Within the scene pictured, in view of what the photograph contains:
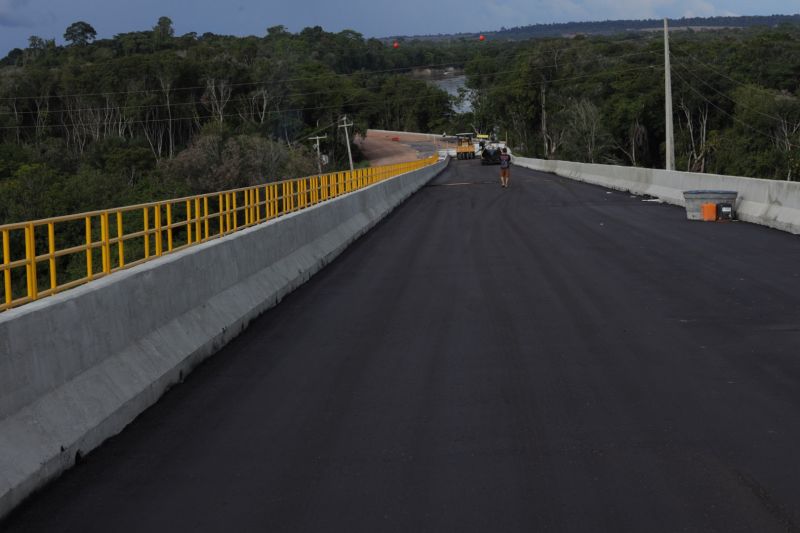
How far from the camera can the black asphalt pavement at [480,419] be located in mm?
6055

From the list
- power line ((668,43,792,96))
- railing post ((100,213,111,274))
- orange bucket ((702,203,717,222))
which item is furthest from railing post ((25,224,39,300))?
power line ((668,43,792,96))

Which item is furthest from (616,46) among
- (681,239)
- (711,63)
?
(681,239)

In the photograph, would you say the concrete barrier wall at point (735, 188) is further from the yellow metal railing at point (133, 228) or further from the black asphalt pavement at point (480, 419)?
the yellow metal railing at point (133, 228)

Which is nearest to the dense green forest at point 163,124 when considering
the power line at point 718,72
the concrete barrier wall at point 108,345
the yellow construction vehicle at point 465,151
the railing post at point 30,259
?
the yellow construction vehicle at point 465,151

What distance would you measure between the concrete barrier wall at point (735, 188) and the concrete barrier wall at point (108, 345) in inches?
537

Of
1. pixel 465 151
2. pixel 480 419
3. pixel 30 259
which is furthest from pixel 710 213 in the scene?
pixel 465 151

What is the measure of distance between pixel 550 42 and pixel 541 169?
248 feet

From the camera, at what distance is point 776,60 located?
10181 cm

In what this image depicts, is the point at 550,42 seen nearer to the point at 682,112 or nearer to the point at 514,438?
the point at 682,112

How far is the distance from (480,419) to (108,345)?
2949 mm

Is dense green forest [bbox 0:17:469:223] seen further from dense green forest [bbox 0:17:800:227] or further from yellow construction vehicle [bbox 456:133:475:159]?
yellow construction vehicle [bbox 456:133:475:159]

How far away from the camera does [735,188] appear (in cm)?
2719

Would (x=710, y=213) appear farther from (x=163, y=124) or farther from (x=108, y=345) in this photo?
(x=163, y=124)

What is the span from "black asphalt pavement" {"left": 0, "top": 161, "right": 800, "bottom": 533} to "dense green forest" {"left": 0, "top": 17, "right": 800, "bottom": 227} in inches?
2837
